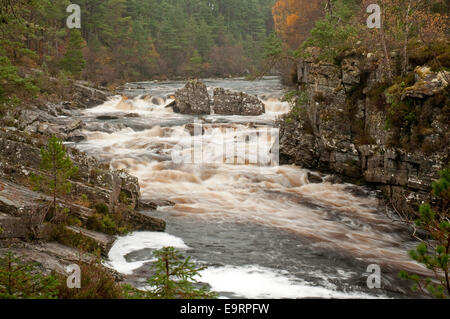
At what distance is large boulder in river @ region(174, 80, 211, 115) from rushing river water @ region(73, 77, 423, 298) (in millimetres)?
9192

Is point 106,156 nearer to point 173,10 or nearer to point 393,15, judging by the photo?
point 393,15

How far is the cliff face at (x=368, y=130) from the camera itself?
12.3 m

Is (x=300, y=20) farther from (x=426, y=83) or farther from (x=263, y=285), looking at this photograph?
(x=263, y=285)

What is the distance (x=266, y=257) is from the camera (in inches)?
381

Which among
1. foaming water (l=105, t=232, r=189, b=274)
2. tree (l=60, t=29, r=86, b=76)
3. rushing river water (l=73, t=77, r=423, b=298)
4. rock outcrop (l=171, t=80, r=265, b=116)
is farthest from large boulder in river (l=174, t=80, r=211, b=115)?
foaming water (l=105, t=232, r=189, b=274)

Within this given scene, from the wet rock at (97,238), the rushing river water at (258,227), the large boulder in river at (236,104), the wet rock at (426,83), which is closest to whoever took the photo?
the rushing river water at (258,227)

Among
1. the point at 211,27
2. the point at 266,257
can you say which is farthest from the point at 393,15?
the point at 211,27

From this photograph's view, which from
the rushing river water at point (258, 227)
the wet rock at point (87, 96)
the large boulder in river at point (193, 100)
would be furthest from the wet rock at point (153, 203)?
the wet rock at point (87, 96)

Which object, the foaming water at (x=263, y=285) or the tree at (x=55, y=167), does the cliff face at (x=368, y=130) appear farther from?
the tree at (x=55, y=167)

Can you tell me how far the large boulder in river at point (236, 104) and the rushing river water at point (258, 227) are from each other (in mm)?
7900

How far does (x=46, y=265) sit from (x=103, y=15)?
182 ft

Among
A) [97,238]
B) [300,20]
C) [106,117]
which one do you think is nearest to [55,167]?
[97,238]

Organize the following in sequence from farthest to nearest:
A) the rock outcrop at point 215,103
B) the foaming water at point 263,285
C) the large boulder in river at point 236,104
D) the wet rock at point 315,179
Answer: the rock outcrop at point 215,103, the large boulder in river at point 236,104, the wet rock at point 315,179, the foaming water at point 263,285

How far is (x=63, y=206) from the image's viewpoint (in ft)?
29.3
